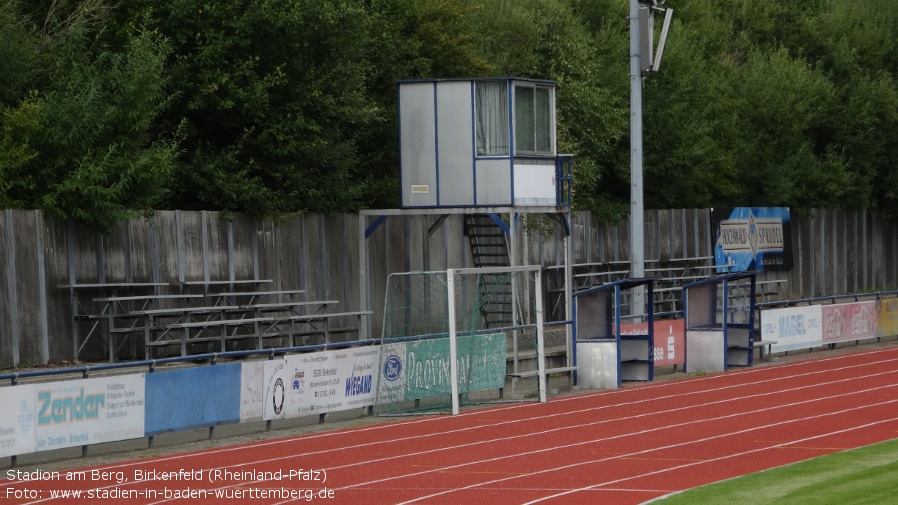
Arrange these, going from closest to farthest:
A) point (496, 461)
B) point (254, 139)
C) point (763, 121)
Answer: point (496, 461), point (254, 139), point (763, 121)

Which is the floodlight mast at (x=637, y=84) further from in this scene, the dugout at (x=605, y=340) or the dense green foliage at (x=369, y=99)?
the dense green foliage at (x=369, y=99)

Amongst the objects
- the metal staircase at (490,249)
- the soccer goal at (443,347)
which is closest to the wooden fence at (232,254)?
the metal staircase at (490,249)

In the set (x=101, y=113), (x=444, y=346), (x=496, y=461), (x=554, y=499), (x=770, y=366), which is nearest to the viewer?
(x=554, y=499)

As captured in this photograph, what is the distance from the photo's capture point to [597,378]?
27.8 m

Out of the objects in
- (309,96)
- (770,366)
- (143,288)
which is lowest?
(770,366)

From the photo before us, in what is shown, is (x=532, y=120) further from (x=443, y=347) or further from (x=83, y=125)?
(x=83, y=125)

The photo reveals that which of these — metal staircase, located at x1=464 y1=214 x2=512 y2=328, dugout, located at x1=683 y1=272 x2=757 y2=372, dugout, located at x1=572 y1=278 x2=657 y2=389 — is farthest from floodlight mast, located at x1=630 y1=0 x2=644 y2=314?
metal staircase, located at x1=464 y1=214 x2=512 y2=328

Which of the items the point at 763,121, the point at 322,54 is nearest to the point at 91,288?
the point at 322,54

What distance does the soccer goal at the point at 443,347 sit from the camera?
23.3 metres

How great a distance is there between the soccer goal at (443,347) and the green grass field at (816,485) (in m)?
8.23

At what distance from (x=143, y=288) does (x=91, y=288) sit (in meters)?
1.48

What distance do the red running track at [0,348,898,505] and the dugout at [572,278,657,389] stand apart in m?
1.39

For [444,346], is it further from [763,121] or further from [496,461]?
[763,121]

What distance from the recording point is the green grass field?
1346 centimetres
